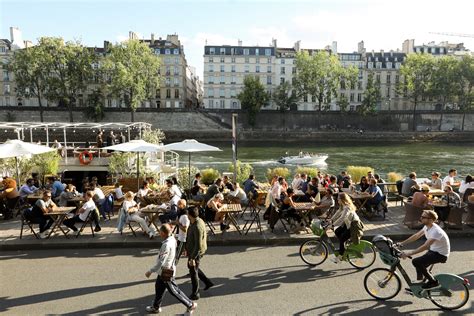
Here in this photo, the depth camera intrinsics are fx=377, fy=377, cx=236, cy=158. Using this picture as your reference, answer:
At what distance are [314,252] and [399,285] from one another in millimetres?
2012

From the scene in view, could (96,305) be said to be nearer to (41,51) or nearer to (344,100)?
(41,51)

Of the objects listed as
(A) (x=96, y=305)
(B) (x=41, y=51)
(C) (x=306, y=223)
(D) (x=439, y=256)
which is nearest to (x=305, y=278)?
(D) (x=439, y=256)

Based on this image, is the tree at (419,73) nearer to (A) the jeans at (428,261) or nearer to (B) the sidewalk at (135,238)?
(B) the sidewalk at (135,238)

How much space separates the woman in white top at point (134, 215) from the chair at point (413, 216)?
6.89 metres

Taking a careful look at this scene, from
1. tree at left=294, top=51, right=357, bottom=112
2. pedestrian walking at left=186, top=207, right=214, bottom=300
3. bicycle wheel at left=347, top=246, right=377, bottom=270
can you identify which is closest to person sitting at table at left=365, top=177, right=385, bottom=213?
bicycle wheel at left=347, top=246, right=377, bottom=270

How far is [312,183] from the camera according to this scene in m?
11.8

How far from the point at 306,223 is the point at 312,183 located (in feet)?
6.37

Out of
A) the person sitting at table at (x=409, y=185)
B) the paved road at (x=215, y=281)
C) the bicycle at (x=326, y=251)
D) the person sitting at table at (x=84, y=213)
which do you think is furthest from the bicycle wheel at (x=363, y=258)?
the person sitting at table at (x=84, y=213)

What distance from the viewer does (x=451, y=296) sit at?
5.93m

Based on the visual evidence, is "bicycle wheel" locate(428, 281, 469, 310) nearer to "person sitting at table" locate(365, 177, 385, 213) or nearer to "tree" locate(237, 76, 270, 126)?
"person sitting at table" locate(365, 177, 385, 213)

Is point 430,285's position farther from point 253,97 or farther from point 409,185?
point 253,97

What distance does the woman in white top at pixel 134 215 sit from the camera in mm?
9312

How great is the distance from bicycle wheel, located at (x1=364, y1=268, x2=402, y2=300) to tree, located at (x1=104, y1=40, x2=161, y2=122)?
192 feet

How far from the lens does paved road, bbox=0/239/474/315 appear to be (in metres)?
6.04
